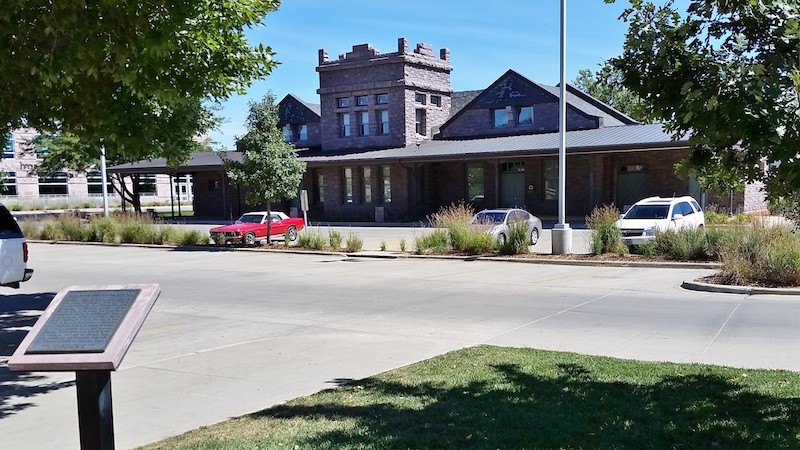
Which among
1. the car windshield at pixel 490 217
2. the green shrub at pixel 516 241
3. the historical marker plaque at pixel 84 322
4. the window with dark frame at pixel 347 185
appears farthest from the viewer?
the window with dark frame at pixel 347 185

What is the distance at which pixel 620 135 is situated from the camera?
32562mm

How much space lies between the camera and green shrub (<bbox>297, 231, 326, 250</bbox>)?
80.8 ft

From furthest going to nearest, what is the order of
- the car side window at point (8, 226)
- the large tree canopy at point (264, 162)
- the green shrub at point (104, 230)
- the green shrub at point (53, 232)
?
the green shrub at point (53, 232) < the green shrub at point (104, 230) < the large tree canopy at point (264, 162) < the car side window at point (8, 226)

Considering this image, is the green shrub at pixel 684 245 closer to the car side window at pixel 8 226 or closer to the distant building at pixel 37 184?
the car side window at pixel 8 226

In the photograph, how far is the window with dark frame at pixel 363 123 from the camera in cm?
4219

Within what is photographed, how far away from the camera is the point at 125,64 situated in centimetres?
752

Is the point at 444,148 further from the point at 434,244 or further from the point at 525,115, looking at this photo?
the point at 434,244

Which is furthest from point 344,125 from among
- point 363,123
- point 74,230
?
point 74,230

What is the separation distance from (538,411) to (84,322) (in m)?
3.46

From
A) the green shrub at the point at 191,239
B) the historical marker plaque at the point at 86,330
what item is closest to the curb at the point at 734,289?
the historical marker plaque at the point at 86,330

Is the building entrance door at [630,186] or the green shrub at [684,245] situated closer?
the green shrub at [684,245]

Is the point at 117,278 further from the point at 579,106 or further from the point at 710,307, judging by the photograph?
the point at 579,106

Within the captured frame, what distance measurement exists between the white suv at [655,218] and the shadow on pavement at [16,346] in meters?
15.2

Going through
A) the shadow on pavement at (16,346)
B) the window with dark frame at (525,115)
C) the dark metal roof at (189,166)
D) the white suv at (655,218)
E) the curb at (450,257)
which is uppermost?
the window with dark frame at (525,115)
